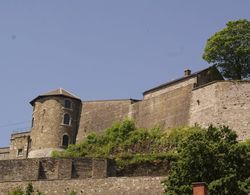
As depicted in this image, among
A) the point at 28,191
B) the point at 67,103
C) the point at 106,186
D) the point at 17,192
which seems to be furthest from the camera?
the point at 67,103

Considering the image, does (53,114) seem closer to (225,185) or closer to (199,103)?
(199,103)

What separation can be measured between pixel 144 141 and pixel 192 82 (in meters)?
5.76

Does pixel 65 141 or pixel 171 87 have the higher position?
pixel 171 87

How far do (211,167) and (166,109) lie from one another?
17377mm

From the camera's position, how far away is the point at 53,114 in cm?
5294

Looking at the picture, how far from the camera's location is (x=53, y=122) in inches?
2076

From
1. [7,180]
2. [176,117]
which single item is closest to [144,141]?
[176,117]

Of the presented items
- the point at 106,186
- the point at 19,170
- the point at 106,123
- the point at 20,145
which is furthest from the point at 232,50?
the point at 20,145

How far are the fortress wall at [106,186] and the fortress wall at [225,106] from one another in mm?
8500

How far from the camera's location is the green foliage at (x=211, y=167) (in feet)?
100

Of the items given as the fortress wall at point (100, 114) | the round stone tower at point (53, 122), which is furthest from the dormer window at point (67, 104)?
the fortress wall at point (100, 114)

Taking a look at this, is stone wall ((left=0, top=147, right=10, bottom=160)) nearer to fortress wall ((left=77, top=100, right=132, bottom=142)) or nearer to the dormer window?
the dormer window

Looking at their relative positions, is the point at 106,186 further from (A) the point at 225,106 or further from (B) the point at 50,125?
(B) the point at 50,125

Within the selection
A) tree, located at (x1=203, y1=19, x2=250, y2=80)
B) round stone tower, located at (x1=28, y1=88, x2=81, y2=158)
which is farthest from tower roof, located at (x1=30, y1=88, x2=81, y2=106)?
tree, located at (x1=203, y1=19, x2=250, y2=80)
